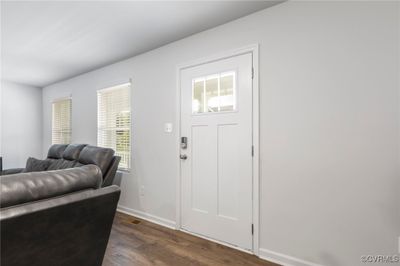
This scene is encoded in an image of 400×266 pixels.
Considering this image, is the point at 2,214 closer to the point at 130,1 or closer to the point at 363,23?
the point at 130,1

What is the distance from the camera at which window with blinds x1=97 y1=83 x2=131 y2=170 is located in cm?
339

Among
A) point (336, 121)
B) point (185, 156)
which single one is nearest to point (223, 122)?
point (185, 156)

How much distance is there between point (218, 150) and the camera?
7.73 ft

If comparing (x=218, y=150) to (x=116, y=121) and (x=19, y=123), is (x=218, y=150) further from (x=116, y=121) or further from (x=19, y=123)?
(x=19, y=123)

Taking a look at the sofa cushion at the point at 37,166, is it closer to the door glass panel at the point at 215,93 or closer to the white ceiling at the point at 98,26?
the white ceiling at the point at 98,26

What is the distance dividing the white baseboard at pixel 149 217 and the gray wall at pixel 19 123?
10.1 ft

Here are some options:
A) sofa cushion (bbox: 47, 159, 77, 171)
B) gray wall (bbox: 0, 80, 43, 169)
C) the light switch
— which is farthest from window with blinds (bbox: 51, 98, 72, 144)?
the light switch

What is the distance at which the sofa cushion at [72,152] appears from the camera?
3180 millimetres

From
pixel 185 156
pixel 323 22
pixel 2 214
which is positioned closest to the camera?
pixel 2 214

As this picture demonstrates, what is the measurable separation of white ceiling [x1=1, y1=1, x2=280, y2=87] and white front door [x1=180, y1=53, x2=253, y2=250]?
0.47m

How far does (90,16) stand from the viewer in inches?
84.7

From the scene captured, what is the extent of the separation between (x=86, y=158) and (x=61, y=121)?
7.72ft

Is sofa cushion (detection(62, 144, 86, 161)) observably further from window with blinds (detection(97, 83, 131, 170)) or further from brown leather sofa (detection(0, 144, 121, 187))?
window with blinds (detection(97, 83, 131, 170))

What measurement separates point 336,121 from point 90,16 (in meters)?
2.50
